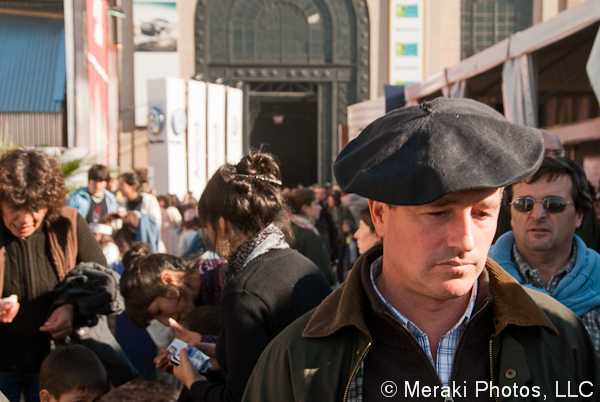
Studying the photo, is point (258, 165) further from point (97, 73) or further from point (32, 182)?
point (97, 73)

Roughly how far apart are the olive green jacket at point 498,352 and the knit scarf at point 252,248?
76 centimetres

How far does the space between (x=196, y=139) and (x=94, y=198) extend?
12133 millimetres

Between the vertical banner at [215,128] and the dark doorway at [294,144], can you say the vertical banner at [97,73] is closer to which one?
the vertical banner at [215,128]

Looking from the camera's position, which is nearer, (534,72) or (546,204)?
(546,204)

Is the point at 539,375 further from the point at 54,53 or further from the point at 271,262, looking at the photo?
the point at 54,53

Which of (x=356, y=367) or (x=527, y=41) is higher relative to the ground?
(x=527, y=41)

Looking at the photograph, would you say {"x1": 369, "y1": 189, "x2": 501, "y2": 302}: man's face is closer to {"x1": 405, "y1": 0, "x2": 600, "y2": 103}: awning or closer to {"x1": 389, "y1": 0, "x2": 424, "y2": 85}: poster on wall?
{"x1": 405, "y1": 0, "x2": 600, "y2": 103}: awning

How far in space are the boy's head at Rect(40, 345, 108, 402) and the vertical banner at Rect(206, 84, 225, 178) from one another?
52.5 ft

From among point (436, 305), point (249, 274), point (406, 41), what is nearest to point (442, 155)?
point (436, 305)

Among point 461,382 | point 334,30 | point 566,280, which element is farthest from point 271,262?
point 334,30

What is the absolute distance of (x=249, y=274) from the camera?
6.81ft

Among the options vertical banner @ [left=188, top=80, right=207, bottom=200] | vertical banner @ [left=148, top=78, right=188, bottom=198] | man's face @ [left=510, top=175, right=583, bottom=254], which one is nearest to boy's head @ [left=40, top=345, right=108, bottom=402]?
man's face @ [left=510, top=175, right=583, bottom=254]

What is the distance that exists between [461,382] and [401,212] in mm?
451

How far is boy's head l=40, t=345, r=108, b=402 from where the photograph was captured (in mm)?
2832
